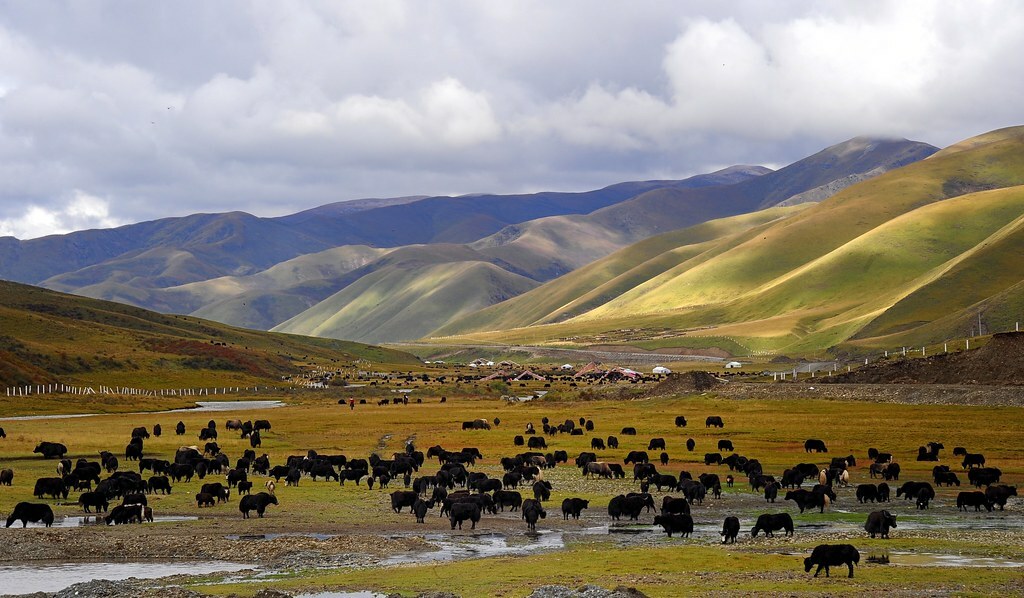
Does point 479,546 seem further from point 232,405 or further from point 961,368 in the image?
point 232,405

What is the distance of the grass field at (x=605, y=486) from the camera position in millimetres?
29391

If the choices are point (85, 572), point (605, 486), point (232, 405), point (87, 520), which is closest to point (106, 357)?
point (232, 405)

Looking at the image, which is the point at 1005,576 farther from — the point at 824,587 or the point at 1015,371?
the point at 1015,371

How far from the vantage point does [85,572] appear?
104ft

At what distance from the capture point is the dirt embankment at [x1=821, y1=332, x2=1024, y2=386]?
346 ft

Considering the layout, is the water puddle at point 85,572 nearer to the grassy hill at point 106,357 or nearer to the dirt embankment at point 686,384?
the dirt embankment at point 686,384

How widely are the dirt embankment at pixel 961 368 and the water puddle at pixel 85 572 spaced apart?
284ft

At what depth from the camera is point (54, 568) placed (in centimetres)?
3212

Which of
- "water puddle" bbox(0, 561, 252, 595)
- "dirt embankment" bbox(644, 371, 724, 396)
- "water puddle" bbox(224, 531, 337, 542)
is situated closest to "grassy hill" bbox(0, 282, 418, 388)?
"dirt embankment" bbox(644, 371, 724, 396)

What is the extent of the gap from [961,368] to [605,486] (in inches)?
2789

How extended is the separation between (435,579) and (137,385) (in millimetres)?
115559

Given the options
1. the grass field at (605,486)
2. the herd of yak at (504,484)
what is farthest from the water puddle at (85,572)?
the herd of yak at (504,484)

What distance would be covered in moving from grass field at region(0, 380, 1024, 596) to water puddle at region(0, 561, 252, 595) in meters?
2.80

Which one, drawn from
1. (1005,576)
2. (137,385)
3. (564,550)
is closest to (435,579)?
(564,550)
